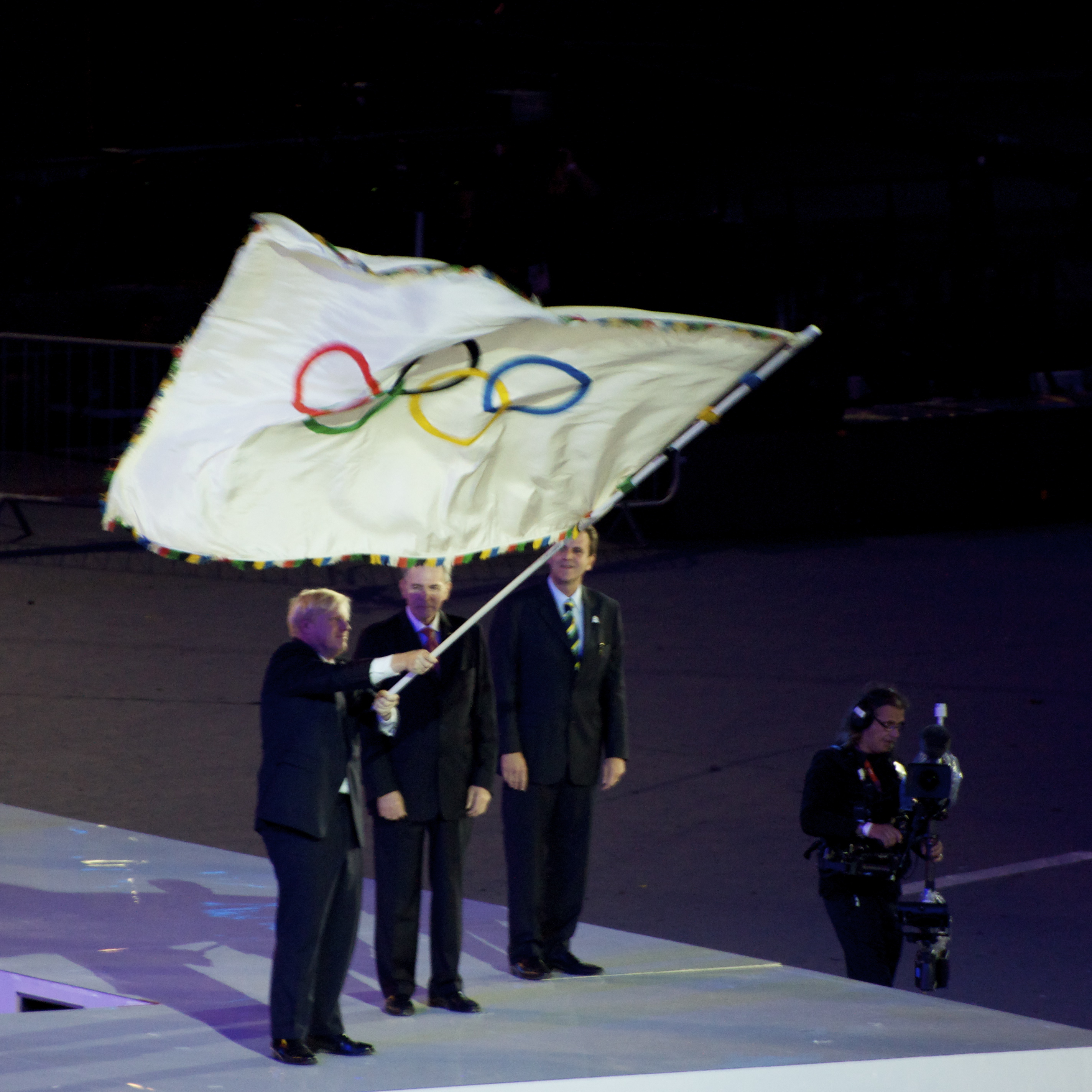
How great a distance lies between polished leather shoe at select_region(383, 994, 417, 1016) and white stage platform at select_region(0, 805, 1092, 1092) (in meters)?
0.04

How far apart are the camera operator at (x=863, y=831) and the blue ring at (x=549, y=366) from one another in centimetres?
163

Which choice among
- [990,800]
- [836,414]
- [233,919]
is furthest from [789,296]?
[233,919]

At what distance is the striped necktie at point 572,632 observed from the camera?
703 cm

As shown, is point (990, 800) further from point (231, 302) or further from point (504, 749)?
point (231, 302)

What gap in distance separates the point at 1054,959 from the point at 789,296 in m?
14.0

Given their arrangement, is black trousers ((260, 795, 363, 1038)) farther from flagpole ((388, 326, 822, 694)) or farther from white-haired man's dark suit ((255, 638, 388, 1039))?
flagpole ((388, 326, 822, 694))

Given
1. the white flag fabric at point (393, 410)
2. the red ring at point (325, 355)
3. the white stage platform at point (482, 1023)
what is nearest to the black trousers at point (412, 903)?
the white stage platform at point (482, 1023)

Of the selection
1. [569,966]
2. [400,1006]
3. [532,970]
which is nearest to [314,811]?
[400,1006]

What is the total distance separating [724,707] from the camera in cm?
1174

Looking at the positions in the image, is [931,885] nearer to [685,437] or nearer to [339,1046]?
[685,437]

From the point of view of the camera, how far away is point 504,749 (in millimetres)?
6926

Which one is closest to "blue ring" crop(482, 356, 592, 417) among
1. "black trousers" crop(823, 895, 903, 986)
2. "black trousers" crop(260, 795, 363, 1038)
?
"black trousers" crop(260, 795, 363, 1038)

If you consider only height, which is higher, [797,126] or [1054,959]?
[797,126]

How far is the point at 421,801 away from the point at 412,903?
37 centimetres
